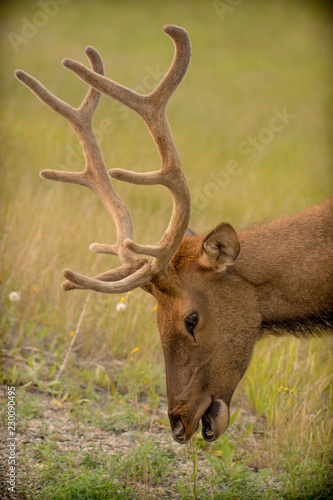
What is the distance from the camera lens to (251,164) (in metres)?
12.2

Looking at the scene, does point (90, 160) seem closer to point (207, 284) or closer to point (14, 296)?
point (207, 284)

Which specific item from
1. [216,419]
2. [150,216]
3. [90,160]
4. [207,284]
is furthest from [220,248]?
[150,216]

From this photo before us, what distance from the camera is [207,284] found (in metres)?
3.30

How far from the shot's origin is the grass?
3.71 m

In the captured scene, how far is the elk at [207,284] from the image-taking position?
3205 millimetres

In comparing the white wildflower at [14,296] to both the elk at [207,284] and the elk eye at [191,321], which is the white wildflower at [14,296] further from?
the elk eye at [191,321]

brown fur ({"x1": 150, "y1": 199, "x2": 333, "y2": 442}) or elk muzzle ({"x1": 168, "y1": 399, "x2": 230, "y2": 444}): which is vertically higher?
brown fur ({"x1": 150, "y1": 199, "x2": 333, "y2": 442})

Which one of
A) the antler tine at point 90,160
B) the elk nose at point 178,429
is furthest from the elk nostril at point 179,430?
the antler tine at point 90,160

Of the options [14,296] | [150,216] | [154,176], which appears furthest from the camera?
[150,216]

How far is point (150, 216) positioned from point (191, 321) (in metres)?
5.31

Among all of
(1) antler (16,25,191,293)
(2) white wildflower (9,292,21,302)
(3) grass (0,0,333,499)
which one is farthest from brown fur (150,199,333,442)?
(2) white wildflower (9,292,21,302)

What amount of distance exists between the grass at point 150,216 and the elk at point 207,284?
0.48 m

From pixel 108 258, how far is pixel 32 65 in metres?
10.2

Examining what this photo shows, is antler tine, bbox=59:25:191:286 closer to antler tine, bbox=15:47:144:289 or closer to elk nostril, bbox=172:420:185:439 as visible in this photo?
antler tine, bbox=15:47:144:289
